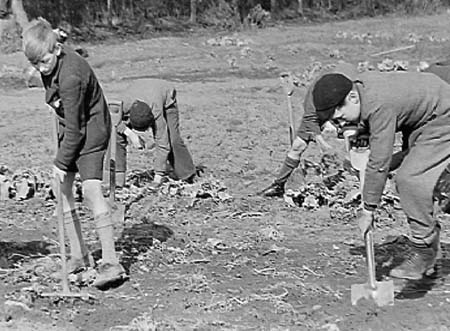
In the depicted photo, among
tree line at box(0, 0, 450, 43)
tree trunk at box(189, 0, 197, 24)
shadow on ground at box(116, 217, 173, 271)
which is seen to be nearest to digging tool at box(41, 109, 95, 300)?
shadow on ground at box(116, 217, 173, 271)

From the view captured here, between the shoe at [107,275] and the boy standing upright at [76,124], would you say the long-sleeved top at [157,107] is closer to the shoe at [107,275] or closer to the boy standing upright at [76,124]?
the boy standing upright at [76,124]

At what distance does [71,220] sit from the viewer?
22.2ft

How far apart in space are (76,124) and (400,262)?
8.36ft

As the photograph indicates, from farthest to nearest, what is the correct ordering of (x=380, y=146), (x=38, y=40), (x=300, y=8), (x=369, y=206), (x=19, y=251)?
(x=300, y=8) < (x=19, y=251) < (x=38, y=40) < (x=369, y=206) < (x=380, y=146)

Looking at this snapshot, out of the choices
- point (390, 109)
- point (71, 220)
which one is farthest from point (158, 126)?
point (390, 109)

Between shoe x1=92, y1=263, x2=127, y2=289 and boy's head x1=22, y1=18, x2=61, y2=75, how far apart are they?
4.71 ft

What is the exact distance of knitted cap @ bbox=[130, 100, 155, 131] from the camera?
29.4 ft

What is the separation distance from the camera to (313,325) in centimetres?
574

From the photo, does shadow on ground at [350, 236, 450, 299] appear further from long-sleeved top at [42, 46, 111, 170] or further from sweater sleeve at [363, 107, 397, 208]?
long-sleeved top at [42, 46, 111, 170]

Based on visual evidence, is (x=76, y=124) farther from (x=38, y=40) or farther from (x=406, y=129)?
(x=406, y=129)

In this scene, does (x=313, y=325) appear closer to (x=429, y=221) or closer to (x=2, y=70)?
(x=429, y=221)

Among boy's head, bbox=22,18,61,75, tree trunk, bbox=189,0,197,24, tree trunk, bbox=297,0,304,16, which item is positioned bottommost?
tree trunk, bbox=297,0,304,16

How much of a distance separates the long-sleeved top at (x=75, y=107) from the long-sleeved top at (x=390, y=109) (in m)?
1.73

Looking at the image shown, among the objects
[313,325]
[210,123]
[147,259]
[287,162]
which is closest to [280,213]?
[287,162]
